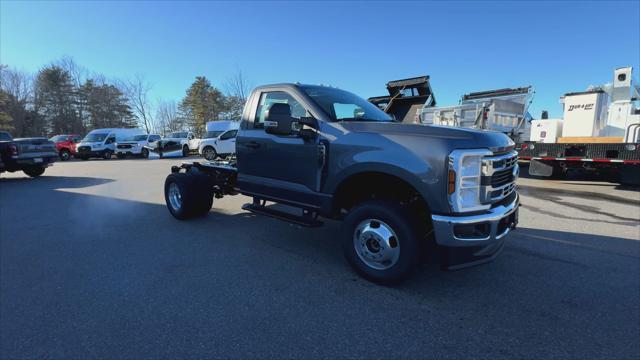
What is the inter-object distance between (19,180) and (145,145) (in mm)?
13234

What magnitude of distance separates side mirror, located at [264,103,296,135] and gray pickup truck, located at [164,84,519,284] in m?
0.01

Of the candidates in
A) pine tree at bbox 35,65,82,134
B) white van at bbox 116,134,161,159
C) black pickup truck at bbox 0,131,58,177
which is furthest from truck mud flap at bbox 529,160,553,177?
pine tree at bbox 35,65,82,134

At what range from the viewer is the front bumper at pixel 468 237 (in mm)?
2758

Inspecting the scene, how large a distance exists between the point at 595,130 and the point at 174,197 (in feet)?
36.3

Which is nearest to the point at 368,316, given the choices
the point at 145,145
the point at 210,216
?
the point at 210,216

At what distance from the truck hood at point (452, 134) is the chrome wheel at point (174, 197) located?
3969 mm

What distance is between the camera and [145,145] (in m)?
24.8

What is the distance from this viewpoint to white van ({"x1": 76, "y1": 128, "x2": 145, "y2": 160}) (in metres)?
22.8

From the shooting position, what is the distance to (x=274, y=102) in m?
4.35

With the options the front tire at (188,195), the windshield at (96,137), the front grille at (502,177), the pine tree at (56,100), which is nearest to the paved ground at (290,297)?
the front tire at (188,195)

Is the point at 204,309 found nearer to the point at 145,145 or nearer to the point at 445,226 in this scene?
the point at 445,226

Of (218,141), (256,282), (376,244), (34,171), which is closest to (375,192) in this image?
(376,244)

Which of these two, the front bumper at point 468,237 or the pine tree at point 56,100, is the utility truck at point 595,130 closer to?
the front bumper at point 468,237

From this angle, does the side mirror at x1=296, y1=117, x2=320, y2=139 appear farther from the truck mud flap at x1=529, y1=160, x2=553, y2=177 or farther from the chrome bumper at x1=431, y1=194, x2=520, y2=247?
the truck mud flap at x1=529, y1=160, x2=553, y2=177
